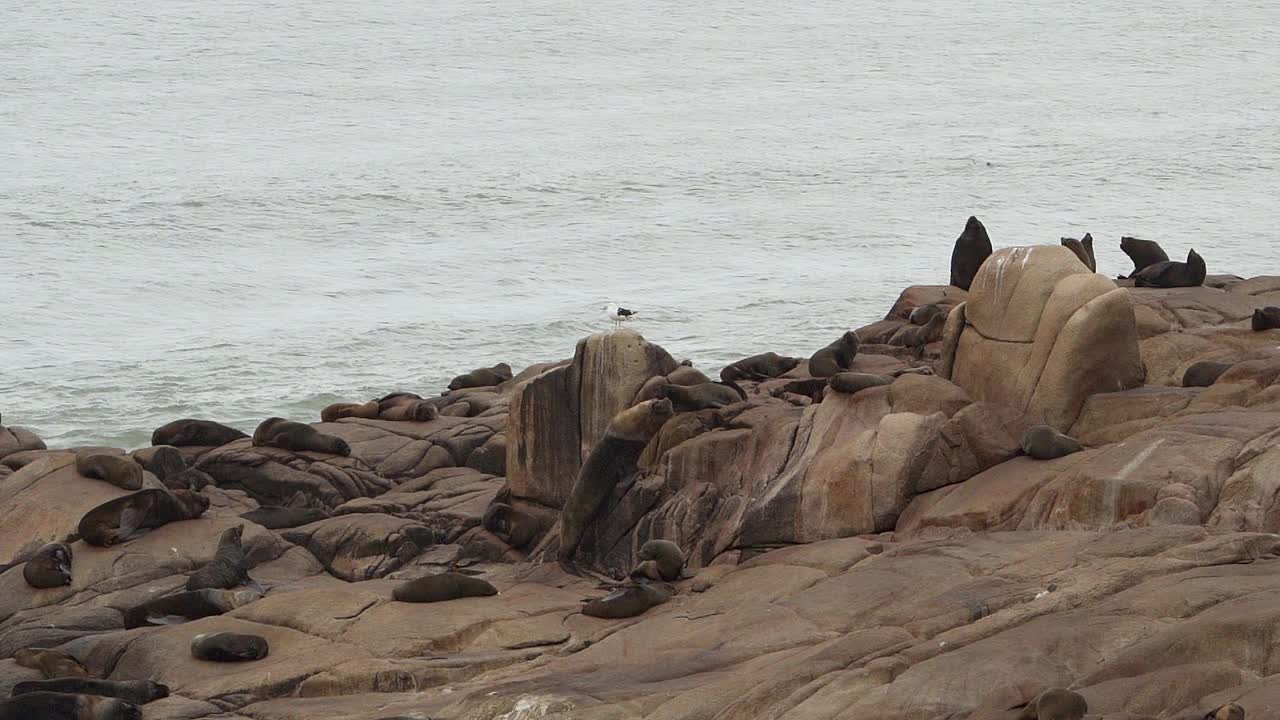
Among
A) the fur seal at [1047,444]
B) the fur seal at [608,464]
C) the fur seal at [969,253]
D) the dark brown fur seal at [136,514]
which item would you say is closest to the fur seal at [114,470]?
the dark brown fur seal at [136,514]

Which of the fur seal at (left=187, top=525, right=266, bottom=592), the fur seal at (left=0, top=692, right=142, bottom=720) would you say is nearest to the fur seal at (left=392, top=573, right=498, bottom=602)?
the fur seal at (left=187, top=525, right=266, bottom=592)

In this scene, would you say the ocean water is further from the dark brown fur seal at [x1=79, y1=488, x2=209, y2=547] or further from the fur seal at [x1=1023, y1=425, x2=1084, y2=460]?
the fur seal at [x1=1023, y1=425, x2=1084, y2=460]

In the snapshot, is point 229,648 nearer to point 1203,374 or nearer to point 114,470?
point 114,470

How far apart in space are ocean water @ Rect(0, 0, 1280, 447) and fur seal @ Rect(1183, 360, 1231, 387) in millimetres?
14939

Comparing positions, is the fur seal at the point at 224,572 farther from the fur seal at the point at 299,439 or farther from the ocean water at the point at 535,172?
the ocean water at the point at 535,172

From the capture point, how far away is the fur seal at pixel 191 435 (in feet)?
57.0

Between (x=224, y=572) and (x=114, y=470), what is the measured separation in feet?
7.20

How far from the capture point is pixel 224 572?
518 inches

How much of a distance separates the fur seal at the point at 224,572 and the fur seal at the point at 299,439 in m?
2.84

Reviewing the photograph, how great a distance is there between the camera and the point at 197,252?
1478 inches

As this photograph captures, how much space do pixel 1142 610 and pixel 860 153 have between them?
4100cm

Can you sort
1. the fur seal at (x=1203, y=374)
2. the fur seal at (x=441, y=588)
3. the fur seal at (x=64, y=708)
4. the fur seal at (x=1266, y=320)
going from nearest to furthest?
the fur seal at (x=64, y=708), the fur seal at (x=441, y=588), the fur seal at (x=1203, y=374), the fur seal at (x=1266, y=320)

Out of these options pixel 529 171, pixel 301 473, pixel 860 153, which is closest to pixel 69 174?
pixel 529 171

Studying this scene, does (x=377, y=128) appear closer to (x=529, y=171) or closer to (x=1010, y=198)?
(x=529, y=171)
